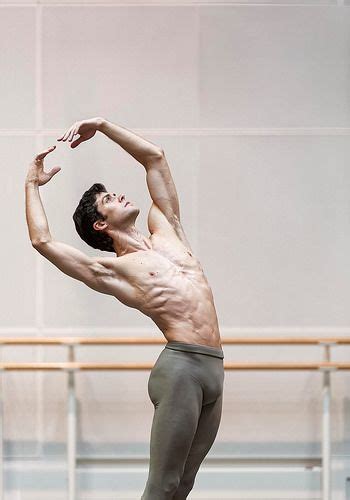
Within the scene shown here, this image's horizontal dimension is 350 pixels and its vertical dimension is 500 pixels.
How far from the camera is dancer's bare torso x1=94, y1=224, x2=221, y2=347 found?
378cm

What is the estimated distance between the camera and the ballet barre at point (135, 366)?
5.16 metres

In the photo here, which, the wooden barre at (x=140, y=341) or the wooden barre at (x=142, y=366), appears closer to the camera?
the wooden barre at (x=142, y=366)

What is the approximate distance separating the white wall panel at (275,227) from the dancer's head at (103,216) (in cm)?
179

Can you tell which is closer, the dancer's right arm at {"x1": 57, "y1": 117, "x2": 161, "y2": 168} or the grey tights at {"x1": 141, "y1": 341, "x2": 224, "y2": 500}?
the grey tights at {"x1": 141, "y1": 341, "x2": 224, "y2": 500}

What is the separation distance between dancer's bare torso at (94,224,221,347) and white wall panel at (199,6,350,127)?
78.4 inches

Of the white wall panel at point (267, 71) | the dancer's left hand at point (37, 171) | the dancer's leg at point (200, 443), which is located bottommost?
the dancer's leg at point (200, 443)

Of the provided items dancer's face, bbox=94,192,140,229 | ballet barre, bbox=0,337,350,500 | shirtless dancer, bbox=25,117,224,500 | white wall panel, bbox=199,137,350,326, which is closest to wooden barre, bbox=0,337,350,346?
ballet barre, bbox=0,337,350,500

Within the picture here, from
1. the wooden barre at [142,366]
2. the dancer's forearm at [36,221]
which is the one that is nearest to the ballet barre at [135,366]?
the wooden barre at [142,366]

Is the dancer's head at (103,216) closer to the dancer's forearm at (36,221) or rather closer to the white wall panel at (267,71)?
the dancer's forearm at (36,221)

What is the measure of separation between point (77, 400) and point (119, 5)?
91.3 inches

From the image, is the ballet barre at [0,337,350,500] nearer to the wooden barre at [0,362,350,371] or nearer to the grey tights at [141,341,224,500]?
the wooden barre at [0,362,350,371]

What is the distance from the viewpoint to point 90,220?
155 inches

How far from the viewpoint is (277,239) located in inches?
225

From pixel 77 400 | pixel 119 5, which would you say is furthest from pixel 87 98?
pixel 77 400
